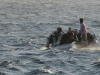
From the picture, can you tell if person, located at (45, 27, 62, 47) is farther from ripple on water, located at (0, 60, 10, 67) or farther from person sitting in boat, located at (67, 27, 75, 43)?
ripple on water, located at (0, 60, 10, 67)

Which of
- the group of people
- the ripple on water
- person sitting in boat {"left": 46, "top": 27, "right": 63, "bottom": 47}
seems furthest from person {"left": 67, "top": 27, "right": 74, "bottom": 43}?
the ripple on water

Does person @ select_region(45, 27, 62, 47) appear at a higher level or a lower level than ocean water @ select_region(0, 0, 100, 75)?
higher

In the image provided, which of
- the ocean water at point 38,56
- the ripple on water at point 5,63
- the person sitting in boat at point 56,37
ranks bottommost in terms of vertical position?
the ocean water at point 38,56

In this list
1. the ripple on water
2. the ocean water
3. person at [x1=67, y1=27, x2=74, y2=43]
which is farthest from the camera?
person at [x1=67, y1=27, x2=74, y2=43]

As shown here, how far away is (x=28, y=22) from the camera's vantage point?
162ft

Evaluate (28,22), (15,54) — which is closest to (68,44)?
(15,54)

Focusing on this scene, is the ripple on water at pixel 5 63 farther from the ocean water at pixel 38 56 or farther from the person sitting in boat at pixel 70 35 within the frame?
the person sitting in boat at pixel 70 35

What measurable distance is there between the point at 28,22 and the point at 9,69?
28167 mm

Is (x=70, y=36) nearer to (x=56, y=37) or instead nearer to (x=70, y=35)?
(x=70, y=35)

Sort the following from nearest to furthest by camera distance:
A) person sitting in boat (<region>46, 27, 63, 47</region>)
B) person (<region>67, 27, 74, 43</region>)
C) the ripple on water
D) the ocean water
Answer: the ocean water, the ripple on water, person (<region>67, 27, 74, 43</region>), person sitting in boat (<region>46, 27, 63, 47</region>)

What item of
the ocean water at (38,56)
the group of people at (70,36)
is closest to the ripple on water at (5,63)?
the ocean water at (38,56)

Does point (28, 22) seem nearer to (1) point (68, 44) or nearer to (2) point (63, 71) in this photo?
(1) point (68, 44)

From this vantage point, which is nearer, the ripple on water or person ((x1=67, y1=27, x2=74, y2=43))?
the ripple on water

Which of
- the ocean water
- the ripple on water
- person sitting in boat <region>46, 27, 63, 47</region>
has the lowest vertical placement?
the ocean water
